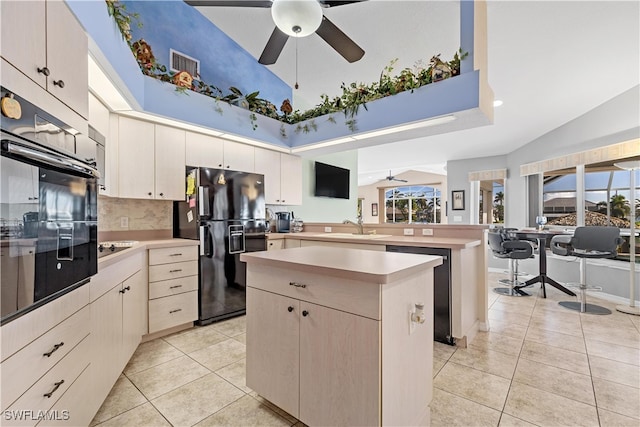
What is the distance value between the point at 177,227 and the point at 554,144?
642 cm

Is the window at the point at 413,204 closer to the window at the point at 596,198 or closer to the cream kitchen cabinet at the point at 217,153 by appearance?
the window at the point at 596,198

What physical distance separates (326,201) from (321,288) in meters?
4.24

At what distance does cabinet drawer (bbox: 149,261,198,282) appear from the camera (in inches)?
106

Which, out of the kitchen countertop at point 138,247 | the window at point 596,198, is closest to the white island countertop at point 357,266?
the kitchen countertop at point 138,247

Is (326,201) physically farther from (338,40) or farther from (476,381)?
(476,381)

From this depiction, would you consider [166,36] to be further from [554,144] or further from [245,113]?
[554,144]

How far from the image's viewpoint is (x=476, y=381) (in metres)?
2.01

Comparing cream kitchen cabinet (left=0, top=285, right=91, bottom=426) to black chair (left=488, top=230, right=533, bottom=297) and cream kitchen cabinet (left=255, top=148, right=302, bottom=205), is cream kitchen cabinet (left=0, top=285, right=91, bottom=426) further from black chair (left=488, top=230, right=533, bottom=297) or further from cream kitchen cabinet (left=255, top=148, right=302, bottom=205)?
black chair (left=488, top=230, right=533, bottom=297)

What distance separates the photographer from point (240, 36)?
14.0ft

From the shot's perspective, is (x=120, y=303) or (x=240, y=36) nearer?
(x=120, y=303)

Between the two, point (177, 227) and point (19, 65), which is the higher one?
point (19, 65)

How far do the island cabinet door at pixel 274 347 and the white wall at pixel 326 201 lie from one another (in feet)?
9.50

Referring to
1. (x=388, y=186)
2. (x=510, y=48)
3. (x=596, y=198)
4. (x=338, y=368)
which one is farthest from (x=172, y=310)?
(x=388, y=186)

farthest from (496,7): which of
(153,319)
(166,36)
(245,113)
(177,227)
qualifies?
(153,319)
